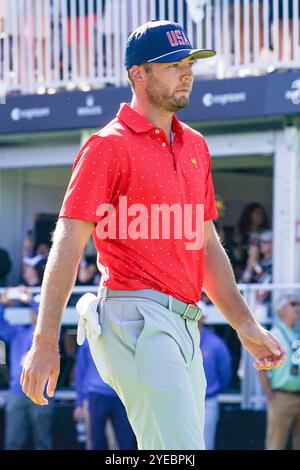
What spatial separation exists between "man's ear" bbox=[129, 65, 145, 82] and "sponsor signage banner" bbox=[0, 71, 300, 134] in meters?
6.06

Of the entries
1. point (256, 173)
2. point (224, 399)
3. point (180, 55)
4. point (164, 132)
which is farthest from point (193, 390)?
point (256, 173)

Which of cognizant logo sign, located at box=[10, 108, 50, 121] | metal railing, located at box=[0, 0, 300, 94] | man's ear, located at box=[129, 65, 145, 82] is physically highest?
metal railing, located at box=[0, 0, 300, 94]

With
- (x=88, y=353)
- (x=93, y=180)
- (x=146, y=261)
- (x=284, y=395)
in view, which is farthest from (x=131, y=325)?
(x=88, y=353)

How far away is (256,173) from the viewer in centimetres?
1272

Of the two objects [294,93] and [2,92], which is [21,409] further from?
[294,93]

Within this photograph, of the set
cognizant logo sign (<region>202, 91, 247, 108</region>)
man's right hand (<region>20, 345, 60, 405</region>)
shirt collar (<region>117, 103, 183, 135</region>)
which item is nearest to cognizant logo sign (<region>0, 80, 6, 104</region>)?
cognizant logo sign (<region>202, 91, 247, 108</region>)

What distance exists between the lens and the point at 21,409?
1090 cm

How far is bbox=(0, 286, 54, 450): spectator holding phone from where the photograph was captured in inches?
426

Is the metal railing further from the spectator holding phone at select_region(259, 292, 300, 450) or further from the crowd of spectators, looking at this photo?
the spectator holding phone at select_region(259, 292, 300, 450)

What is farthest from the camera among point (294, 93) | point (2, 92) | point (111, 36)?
point (2, 92)

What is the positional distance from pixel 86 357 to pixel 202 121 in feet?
8.95

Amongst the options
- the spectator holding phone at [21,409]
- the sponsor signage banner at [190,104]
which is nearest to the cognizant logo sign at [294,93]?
the sponsor signage banner at [190,104]

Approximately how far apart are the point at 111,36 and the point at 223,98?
169 cm

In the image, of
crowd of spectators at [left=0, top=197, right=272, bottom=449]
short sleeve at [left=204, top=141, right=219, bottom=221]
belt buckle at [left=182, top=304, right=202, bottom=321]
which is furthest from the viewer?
crowd of spectators at [left=0, top=197, right=272, bottom=449]
